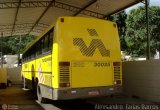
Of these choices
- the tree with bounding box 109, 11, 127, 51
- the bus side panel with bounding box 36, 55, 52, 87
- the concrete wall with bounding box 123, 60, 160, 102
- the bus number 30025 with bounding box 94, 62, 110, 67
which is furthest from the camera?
the tree with bounding box 109, 11, 127, 51

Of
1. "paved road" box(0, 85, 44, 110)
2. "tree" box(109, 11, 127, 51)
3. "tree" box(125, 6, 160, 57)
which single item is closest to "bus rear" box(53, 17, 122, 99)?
"paved road" box(0, 85, 44, 110)

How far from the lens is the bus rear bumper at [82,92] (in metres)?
11.3

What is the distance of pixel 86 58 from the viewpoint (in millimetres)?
11945

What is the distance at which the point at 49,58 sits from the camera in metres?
12.5

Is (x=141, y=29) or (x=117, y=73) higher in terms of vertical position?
(x=141, y=29)

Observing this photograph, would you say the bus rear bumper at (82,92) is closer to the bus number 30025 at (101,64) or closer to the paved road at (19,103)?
the bus number 30025 at (101,64)

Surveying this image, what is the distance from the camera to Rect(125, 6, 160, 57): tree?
1522 inches

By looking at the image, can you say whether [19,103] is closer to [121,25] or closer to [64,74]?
[64,74]

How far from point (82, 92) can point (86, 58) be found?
1.20 m

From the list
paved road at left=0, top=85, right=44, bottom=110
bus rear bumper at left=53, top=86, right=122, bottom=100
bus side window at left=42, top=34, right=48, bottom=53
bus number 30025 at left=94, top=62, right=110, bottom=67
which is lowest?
paved road at left=0, top=85, right=44, bottom=110

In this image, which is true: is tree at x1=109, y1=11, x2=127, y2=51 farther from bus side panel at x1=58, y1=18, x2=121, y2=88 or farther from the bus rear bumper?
the bus rear bumper

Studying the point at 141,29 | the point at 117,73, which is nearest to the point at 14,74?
the point at 141,29

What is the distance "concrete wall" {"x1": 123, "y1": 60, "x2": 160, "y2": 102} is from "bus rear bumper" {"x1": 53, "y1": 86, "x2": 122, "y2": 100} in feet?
6.90

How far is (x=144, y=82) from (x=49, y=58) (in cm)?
457
